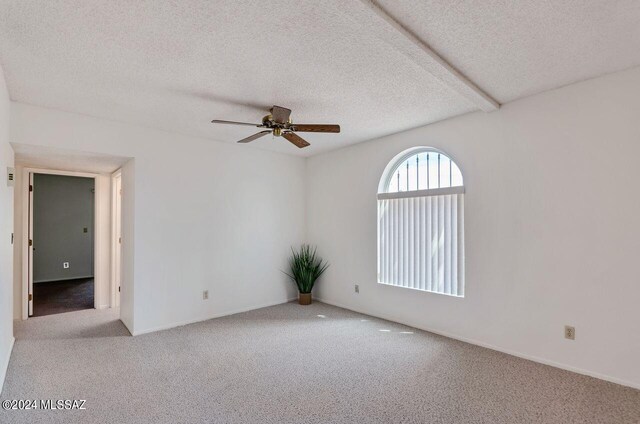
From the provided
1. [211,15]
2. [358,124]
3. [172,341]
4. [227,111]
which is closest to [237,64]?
[211,15]

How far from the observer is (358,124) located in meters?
3.64

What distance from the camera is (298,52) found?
212cm

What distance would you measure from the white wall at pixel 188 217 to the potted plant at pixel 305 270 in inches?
8.0

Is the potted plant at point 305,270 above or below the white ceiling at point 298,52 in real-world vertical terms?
below

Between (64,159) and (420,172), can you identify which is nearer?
(64,159)

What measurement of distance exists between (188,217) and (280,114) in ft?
6.46

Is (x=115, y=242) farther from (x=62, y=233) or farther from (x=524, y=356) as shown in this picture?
(x=524, y=356)

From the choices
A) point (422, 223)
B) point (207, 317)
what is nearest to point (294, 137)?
point (422, 223)

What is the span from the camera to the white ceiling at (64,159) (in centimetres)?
325

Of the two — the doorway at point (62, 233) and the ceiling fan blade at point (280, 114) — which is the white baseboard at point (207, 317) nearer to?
the ceiling fan blade at point (280, 114)

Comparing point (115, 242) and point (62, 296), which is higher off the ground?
point (115, 242)

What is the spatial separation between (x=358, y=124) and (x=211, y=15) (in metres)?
2.17

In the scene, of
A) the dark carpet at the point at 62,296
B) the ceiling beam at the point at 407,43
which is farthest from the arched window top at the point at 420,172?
the dark carpet at the point at 62,296

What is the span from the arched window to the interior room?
0.02m
